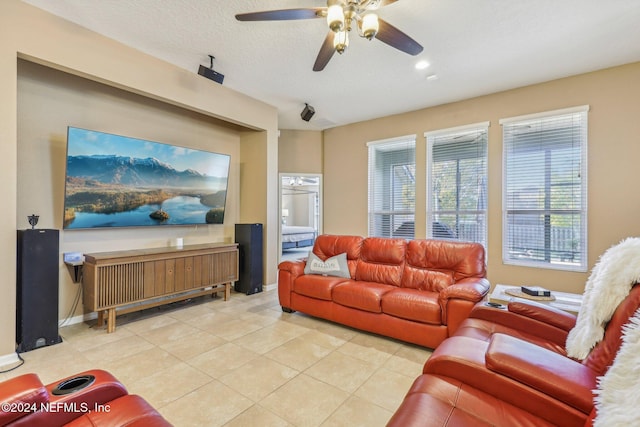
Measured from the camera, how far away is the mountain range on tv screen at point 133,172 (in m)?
3.08

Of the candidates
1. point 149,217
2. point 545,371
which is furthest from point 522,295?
point 149,217

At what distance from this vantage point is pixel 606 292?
1.34 meters

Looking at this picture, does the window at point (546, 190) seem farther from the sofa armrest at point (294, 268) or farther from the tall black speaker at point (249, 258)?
the tall black speaker at point (249, 258)

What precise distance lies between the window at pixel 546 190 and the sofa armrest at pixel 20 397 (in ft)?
15.6

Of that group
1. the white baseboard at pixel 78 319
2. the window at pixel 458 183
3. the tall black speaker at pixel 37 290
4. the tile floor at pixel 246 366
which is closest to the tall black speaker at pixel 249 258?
the tile floor at pixel 246 366

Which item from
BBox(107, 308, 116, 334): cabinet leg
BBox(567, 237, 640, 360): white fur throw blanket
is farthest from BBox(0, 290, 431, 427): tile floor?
BBox(567, 237, 640, 360): white fur throw blanket

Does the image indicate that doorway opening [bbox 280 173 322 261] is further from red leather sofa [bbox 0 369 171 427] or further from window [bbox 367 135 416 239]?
red leather sofa [bbox 0 369 171 427]

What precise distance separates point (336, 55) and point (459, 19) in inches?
48.5

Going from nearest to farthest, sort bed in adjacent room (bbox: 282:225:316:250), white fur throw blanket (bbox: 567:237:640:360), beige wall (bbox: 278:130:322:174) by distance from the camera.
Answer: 1. white fur throw blanket (bbox: 567:237:640:360)
2. beige wall (bbox: 278:130:322:174)
3. bed in adjacent room (bbox: 282:225:316:250)

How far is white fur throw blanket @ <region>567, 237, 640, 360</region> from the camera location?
1279 millimetres

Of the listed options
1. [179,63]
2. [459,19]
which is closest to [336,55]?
[459,19]

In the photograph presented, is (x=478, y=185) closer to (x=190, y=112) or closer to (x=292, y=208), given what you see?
(x=190, y=112)

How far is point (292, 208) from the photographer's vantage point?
12242 mm

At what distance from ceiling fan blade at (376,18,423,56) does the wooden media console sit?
10.7 ft
